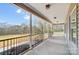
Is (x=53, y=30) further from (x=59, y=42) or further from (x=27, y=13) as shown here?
(x=27, y=13)

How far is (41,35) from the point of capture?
4914 millimetres

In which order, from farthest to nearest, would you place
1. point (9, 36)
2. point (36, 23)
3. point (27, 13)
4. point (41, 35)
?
point (41, 35) < point (36, 23) < point (27, 13) < point (9, 36)

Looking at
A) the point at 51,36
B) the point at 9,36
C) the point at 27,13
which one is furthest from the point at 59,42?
the point at 9,36

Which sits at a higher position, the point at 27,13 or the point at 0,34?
the point at 27,13

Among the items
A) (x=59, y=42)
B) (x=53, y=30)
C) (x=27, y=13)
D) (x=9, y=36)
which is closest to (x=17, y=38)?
(x=9, y=36)

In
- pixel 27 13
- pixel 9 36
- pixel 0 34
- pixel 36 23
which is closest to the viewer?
pixel 0 34

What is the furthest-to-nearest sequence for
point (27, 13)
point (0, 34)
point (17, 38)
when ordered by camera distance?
point (27, 13), point (17, 38), point (0, 34)

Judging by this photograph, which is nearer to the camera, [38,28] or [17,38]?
[17,38]

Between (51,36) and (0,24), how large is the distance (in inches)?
78.5

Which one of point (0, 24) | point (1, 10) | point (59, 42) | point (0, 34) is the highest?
point (1, 10)

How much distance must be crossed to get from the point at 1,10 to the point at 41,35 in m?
1.87

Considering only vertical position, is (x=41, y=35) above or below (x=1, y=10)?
below

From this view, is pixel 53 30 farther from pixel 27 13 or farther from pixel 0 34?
pixel 0 34

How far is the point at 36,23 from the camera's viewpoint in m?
4.59
